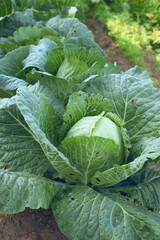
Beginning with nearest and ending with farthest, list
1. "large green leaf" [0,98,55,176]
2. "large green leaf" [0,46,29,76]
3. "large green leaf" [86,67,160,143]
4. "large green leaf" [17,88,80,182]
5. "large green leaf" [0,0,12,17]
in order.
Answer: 1. "large green leaf" [17,88,80,182]
2. "large green leaf" [0,98,55,176]
3. "large green leaf" [86,67,160,143]
4. "large green leaf" [0,46,29,76]
5. "large green leaf" [0,0,12,17]

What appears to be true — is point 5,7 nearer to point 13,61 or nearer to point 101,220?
point 13,61

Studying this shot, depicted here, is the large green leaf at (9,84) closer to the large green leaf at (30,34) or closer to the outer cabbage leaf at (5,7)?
the large green leaf at (30,34)

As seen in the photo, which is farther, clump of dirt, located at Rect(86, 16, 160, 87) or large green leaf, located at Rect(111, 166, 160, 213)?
clump of dirt, located at Rect(86, 16, 160, 87)

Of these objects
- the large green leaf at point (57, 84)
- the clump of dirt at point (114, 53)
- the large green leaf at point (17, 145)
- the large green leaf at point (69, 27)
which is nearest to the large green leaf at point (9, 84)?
the large green leaf at point (57, 84)

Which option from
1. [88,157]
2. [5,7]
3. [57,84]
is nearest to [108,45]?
[5,7]

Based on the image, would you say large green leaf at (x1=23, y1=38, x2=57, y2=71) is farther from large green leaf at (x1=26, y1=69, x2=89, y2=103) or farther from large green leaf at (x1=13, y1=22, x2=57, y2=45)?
large green leaf at (x1=13, y1=22, x2=57, y2=45)

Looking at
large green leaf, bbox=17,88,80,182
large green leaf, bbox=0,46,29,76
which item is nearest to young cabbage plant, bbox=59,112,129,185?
large green leaf, bbox=17,88,80,182

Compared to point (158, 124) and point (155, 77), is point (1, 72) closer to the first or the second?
point (158, 124)
